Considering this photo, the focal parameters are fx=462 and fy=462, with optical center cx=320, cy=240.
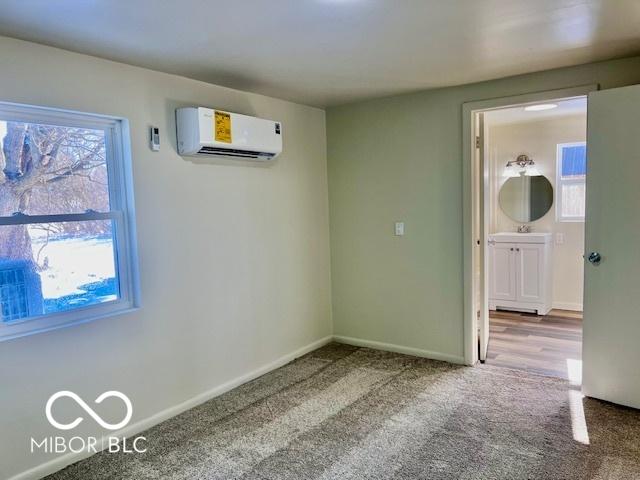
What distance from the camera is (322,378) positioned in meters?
3.51

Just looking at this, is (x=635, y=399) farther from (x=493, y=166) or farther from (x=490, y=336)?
(x=493, y=166)

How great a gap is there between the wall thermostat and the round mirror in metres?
4.32

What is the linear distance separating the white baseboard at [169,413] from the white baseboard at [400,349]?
193 millimetres

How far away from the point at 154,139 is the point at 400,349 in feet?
8.59

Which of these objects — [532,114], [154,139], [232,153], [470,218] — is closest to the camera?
[154,139]

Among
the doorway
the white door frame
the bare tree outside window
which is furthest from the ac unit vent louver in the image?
the doorway

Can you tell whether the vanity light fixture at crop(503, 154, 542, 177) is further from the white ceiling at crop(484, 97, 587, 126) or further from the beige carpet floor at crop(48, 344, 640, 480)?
the beige carpet floor at crop(48, 344, 640, 480)

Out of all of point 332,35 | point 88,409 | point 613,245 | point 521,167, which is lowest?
point 88,409

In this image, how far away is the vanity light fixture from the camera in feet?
18.1

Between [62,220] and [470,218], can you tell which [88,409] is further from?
[470,218]

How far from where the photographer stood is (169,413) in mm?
2943

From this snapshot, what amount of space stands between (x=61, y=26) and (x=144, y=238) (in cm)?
120

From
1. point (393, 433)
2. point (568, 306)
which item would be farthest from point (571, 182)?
point (393, 433)

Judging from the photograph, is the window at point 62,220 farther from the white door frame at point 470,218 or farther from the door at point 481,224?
the door at point 481,224
